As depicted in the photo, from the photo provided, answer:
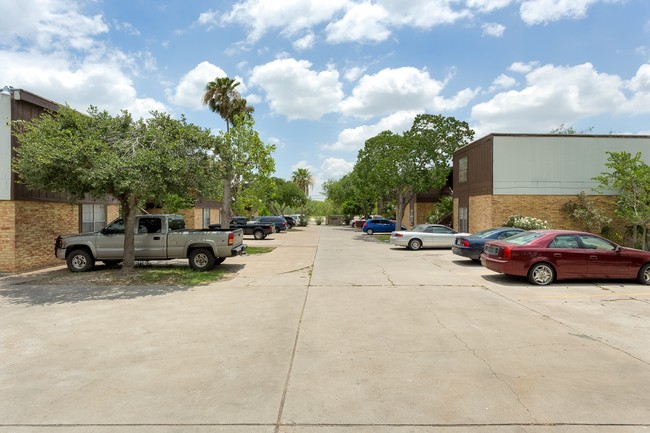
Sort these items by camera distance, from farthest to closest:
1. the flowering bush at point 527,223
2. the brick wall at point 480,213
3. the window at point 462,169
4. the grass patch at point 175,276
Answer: the window at point 462,169 → the brick wall at point 480,213 → the flowering bush at point 527,223 → the grass patch at point 175,276

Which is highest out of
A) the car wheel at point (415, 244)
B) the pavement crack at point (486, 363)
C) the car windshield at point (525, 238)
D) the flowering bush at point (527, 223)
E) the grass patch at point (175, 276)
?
the flowering bush at point (527, 223)

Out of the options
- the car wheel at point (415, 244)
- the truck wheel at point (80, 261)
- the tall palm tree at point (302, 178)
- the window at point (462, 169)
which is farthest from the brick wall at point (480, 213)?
the tall palm tree at point (302, 178)

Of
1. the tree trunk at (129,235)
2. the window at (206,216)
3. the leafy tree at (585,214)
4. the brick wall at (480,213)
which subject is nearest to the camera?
the tree trunk at (129,235)

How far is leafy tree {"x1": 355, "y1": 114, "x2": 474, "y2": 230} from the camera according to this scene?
29.6 m

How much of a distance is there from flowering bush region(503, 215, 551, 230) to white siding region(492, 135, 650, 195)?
1594 millimetres

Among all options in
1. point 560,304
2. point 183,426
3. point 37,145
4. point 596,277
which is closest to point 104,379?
point 183,426

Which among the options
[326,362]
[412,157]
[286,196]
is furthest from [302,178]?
[326,362]

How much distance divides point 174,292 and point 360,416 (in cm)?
723

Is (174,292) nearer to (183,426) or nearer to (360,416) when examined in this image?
(183,426)

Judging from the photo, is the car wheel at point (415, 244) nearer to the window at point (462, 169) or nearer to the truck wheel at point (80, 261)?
the window at point (462, 169)

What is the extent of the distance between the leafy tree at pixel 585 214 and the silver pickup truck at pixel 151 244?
17545mm

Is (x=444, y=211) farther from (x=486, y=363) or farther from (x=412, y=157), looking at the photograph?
(x=486, y=363)

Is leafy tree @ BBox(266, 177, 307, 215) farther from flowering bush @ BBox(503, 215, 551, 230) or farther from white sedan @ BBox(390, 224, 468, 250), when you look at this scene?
flowering bush @ BBox(503, 215, 551, 230)

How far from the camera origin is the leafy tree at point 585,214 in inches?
782
